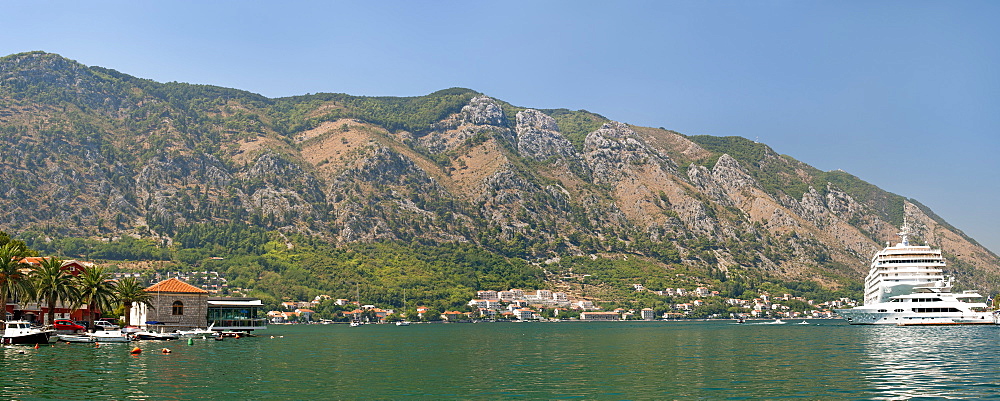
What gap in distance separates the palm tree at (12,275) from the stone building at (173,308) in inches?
1115

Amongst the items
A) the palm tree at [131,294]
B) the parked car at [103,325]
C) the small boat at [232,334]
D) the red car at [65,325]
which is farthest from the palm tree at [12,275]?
the small boat at [232,334]

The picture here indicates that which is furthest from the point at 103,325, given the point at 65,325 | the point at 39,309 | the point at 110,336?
the point at 110,336

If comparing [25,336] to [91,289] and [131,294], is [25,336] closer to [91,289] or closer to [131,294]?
[91,289]

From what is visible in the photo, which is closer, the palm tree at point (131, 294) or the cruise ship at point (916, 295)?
the palm tree at point (131, 294)

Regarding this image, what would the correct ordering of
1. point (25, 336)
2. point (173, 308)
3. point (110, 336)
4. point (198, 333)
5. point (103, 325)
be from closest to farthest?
point (25, 336)
point (110, 336)
point (103, 325)
point (198, 333)
point (173, 308)

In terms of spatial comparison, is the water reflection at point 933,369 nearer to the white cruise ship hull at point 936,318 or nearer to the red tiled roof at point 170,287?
the white cruise ship hull at point 936,318

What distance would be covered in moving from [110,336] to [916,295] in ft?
457

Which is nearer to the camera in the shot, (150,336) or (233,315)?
(150,336)

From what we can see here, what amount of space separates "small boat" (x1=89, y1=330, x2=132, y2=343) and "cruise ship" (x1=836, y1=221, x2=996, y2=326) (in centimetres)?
13570

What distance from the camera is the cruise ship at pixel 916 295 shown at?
15425 centimetres

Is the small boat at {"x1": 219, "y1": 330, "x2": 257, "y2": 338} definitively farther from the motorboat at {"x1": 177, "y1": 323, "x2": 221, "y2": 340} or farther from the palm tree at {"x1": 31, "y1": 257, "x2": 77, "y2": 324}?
the palm tree at {"x1": 31, "y1": 257, "x2": 77, "y2": 324}

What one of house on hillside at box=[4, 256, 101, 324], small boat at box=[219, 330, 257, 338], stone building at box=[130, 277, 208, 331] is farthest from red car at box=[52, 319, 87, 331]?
small boat at box=[219, 330, 257, 338]

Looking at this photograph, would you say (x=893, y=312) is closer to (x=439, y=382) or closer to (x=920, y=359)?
(x=920, y=359)

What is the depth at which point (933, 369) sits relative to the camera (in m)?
62.4
